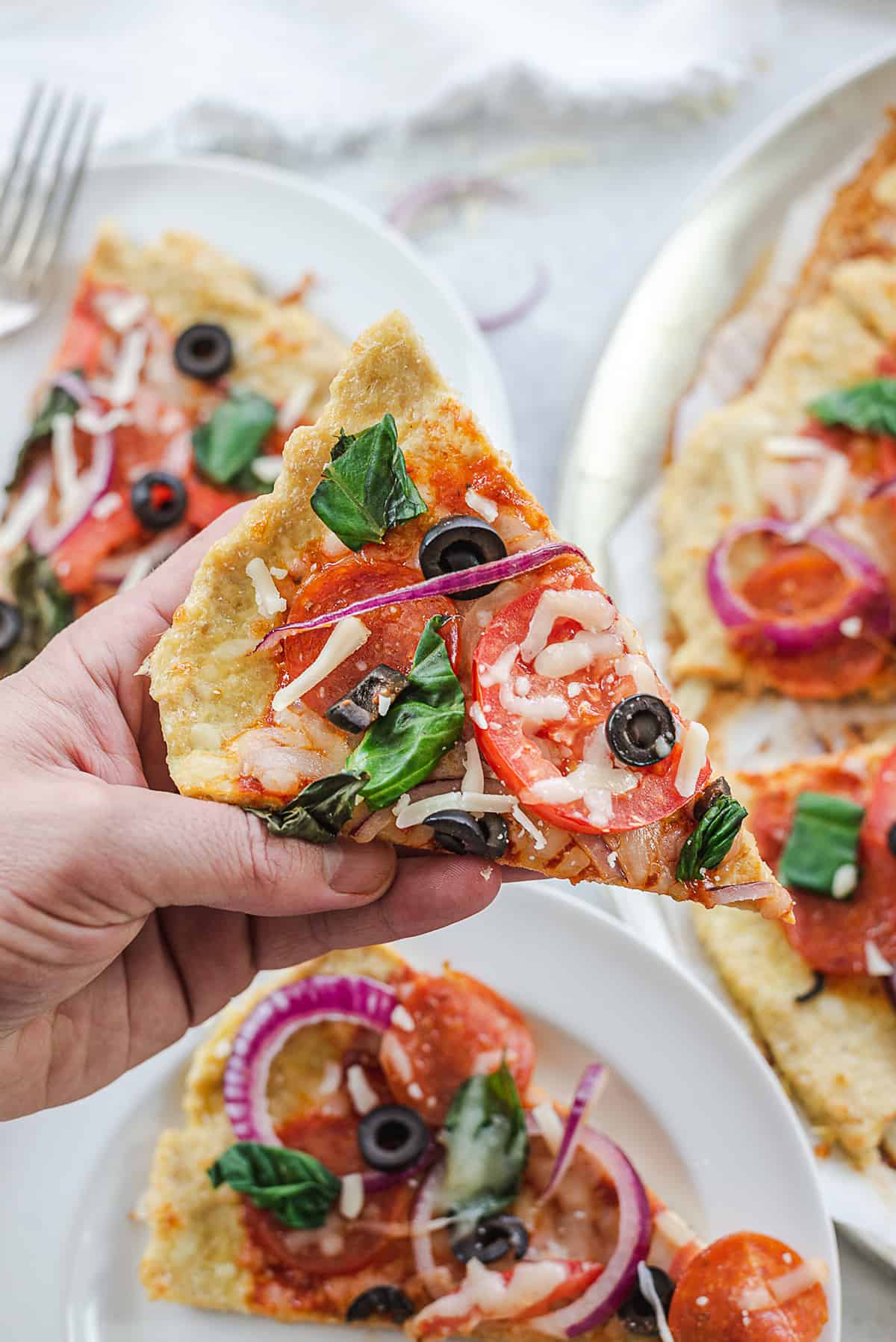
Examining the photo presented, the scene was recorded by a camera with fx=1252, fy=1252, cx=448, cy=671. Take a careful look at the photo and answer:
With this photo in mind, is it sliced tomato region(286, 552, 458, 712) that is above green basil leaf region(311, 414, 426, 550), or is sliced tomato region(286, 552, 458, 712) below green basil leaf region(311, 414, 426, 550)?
below

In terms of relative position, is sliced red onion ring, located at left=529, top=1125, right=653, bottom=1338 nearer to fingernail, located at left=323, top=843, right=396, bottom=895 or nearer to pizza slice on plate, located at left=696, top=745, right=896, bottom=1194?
pizza slice on plate, located at left=696, top=745, right=896, bottom=1194

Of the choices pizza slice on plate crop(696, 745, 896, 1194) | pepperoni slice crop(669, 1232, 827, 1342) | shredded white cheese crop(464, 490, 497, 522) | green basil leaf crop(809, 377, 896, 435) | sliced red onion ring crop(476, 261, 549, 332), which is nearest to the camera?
shredded white cheese crop(464, 490, 497, 522)

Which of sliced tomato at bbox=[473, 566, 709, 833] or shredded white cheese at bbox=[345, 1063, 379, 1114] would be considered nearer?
sliced tomato at bbox=[473, 566, 709, 833]

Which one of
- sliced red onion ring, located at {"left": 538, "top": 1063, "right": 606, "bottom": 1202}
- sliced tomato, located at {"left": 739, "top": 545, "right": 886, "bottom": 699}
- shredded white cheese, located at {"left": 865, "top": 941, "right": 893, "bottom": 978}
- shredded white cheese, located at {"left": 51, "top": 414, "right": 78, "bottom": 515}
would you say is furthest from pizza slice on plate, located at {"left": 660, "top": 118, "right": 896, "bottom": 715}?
shredded white cheese, located at {"left": 51, "top": 414, "right": 78, "bottom": 515}

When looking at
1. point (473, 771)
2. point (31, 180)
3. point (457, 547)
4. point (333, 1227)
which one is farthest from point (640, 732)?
point (31, 180)

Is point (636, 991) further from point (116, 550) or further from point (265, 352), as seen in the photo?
point (265, 352)

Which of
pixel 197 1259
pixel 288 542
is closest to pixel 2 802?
pixel 288 542

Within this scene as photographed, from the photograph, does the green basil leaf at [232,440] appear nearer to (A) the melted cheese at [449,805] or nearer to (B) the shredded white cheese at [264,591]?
(B) the shredded white cheese at [264,591]

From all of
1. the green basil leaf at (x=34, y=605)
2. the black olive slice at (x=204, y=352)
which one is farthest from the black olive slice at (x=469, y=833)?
the black olive slice at (x=204, y=352)
